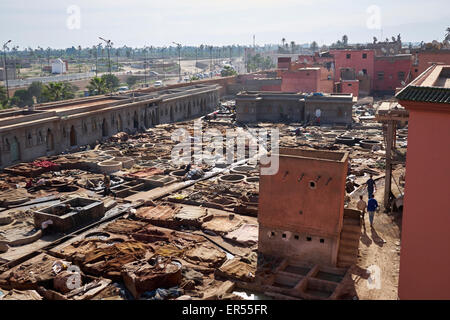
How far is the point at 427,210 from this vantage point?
9.89 m

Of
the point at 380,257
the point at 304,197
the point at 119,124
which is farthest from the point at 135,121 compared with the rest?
the point at 380,257

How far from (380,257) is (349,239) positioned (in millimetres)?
1243

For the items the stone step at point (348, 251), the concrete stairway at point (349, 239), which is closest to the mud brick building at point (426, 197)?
the concrete stairway at point (349, 239)

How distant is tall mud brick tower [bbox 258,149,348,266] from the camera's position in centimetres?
1581

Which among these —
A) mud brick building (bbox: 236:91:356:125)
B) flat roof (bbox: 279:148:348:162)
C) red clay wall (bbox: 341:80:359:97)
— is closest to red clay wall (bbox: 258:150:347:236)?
flat roof (bbox: 279:148:348:162)

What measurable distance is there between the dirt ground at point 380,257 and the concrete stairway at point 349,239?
0.33 meters

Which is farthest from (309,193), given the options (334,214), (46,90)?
(46,90)

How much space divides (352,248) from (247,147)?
20985 millimetres

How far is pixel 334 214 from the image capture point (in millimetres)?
15844

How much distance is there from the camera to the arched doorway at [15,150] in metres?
31.3

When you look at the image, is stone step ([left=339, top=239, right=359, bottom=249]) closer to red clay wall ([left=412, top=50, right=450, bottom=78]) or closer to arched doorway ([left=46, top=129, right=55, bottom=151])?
arched doorway ([left=46, top=129, right=55, bottom=151])

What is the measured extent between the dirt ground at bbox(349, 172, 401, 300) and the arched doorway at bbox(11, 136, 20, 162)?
77.1ft

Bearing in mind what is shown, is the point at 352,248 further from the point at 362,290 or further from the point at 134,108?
the point at 134,108

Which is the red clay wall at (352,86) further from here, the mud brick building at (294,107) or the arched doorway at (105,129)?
the arched doorway at (105,129)
